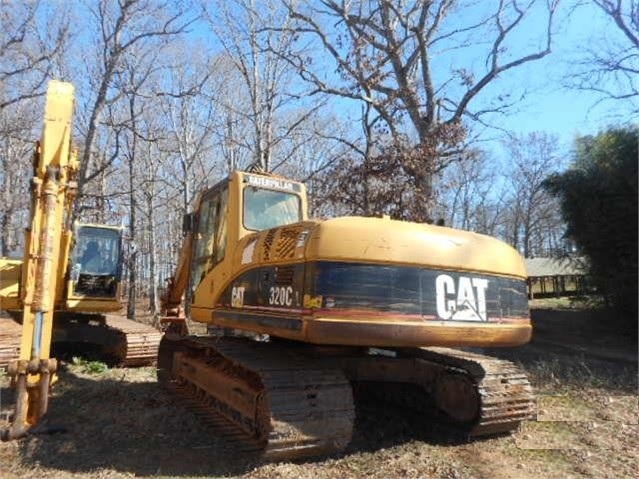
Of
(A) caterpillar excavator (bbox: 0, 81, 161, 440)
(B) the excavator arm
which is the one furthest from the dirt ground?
(A) caterpillar excavator (bbox: 0, 81, 161, 440)

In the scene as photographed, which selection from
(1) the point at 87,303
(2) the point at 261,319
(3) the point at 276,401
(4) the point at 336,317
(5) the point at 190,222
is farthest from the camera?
(1) the point at 87,303

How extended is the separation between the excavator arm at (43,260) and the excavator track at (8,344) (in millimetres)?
4004

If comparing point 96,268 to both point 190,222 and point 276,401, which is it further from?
point 276,401

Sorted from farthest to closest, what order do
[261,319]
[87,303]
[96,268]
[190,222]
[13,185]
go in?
[13,185]
[96,268]
[87,303]
[190,222]
[261,319]

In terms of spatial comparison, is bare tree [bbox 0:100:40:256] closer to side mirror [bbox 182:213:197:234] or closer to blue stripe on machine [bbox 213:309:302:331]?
side mirror [bbox 182:213:197:234]

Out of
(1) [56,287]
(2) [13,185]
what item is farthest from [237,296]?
(2) [13,185]

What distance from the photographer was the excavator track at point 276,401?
4805mm

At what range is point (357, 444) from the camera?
226 inches

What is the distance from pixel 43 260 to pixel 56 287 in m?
3.99

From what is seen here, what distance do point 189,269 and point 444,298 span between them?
3.63m

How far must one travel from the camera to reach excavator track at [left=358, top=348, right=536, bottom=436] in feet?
18.9

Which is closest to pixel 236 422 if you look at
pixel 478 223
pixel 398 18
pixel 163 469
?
pixel 163 469

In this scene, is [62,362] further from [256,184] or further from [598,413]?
[598,413]

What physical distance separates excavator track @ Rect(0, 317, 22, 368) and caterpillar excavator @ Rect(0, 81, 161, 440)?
1 cm
